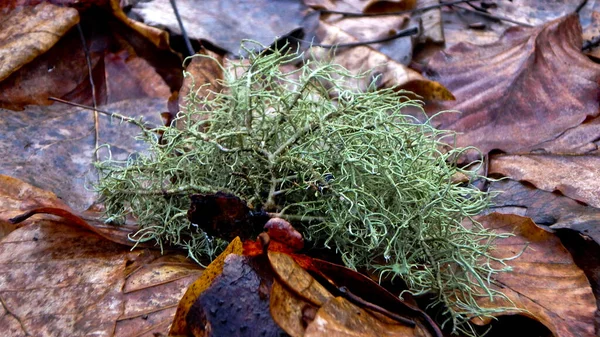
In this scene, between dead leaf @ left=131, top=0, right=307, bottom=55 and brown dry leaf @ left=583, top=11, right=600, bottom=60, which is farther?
brown dry leaf @ left=583, top=11, right=600, bottom=60

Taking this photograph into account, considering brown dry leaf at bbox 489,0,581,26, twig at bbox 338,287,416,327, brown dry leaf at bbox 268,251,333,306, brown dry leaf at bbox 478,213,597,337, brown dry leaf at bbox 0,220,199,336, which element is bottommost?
brown dry leaf at bbox 489,0,581,26

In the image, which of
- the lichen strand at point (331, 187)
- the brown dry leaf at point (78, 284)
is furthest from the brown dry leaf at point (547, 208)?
the brown dry leaf at point (78, 284)

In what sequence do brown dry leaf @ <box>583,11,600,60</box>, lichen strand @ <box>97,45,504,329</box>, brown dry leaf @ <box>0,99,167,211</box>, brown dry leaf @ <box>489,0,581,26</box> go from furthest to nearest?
brown dry leaf @ <box>489,0,581,26</box>, brown dry leaf @ <box>583,11,600,60</box>, brown dry leaf @ <box>0,99,167,211</box>, lichen strand @ <box>97,45,504,329</box>

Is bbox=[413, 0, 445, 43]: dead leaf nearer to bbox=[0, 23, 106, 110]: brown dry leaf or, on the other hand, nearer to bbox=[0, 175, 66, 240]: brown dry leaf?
bbox=[0, 23, 106, 110]: brown dry leaf

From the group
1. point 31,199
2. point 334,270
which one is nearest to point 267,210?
point 334,270

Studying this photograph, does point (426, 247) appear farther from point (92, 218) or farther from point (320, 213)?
point (92, 218)

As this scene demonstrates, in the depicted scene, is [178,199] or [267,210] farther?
[178,199]

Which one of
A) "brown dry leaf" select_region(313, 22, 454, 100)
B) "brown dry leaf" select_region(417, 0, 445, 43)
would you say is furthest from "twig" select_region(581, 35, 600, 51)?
"brown dry leaf" select_region(313, 22, 454, 100)
